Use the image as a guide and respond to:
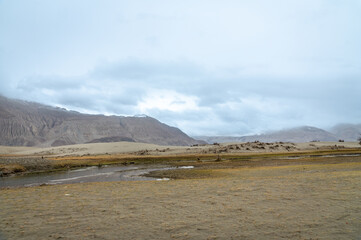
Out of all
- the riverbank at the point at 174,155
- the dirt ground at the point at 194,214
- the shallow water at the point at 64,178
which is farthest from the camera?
the riverbank at the point at 174,155

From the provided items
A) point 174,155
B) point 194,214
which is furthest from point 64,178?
point 174,155

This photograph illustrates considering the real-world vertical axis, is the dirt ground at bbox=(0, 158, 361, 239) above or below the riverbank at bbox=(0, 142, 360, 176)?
above

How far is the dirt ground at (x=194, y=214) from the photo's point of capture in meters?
8.85

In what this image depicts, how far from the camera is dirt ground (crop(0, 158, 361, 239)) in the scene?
885cm

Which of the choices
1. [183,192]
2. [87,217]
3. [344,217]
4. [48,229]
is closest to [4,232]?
[48,229]

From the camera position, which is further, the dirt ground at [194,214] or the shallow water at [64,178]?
the shallow water at [64,178]

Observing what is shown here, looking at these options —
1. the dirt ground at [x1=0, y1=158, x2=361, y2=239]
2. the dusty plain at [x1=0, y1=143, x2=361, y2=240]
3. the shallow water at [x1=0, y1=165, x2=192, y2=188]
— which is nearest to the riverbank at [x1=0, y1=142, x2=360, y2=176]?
the shallow water at [x1=0, y1=165, x2=192, y2=188]

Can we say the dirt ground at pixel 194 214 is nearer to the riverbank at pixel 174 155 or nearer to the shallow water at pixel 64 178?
the shallow water at pixel 64 178

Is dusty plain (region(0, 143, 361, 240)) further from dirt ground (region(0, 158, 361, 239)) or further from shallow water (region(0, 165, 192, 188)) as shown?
shallow water (region(0, 165, 192, 188))

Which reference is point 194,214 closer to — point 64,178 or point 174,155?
point 64,178

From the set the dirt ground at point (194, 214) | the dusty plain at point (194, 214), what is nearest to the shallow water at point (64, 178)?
the dusty plain at point (194, 214)

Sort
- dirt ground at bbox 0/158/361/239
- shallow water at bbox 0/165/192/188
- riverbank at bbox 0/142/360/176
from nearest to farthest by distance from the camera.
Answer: dirt ground at bbox 0/158/361/239
shallow water at bbox 0/165/192/188
riverbank at bbox 0/142/360/176

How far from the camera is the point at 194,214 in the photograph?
1088 centimetres

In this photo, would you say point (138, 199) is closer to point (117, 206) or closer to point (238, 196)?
point (117, 206)
